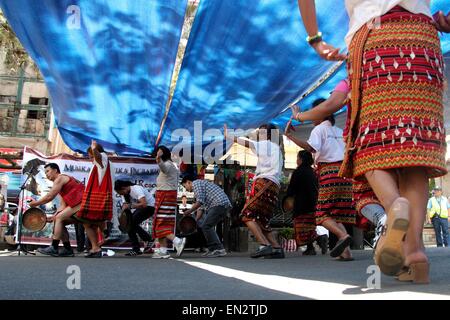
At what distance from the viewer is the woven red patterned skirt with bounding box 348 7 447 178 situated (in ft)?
7.18

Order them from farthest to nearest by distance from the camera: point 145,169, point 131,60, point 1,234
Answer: point 1,234, point 145,169, point 131,60

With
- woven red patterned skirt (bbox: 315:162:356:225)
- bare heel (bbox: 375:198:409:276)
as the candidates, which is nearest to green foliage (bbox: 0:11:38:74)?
woven red patterned skirt (bbox: 315:162:356:225)

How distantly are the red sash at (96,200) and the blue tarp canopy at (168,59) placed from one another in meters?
1.18

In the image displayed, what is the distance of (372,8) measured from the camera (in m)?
2.37

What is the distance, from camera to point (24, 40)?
16.9 ft

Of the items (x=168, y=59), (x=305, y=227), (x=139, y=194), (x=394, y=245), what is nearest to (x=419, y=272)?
(x=394, y=245)

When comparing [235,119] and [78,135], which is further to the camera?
[78,135]

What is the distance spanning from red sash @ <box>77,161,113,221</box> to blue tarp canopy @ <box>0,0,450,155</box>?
1.18 metres

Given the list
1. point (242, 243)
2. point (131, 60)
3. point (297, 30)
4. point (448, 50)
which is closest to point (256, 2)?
point (297, 30)

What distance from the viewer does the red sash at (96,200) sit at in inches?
251

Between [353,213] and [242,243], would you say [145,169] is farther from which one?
[353,213]

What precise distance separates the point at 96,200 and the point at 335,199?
10.2ft

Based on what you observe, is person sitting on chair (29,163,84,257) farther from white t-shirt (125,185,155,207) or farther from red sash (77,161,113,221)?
white t-shirt (125,185,155,207)
